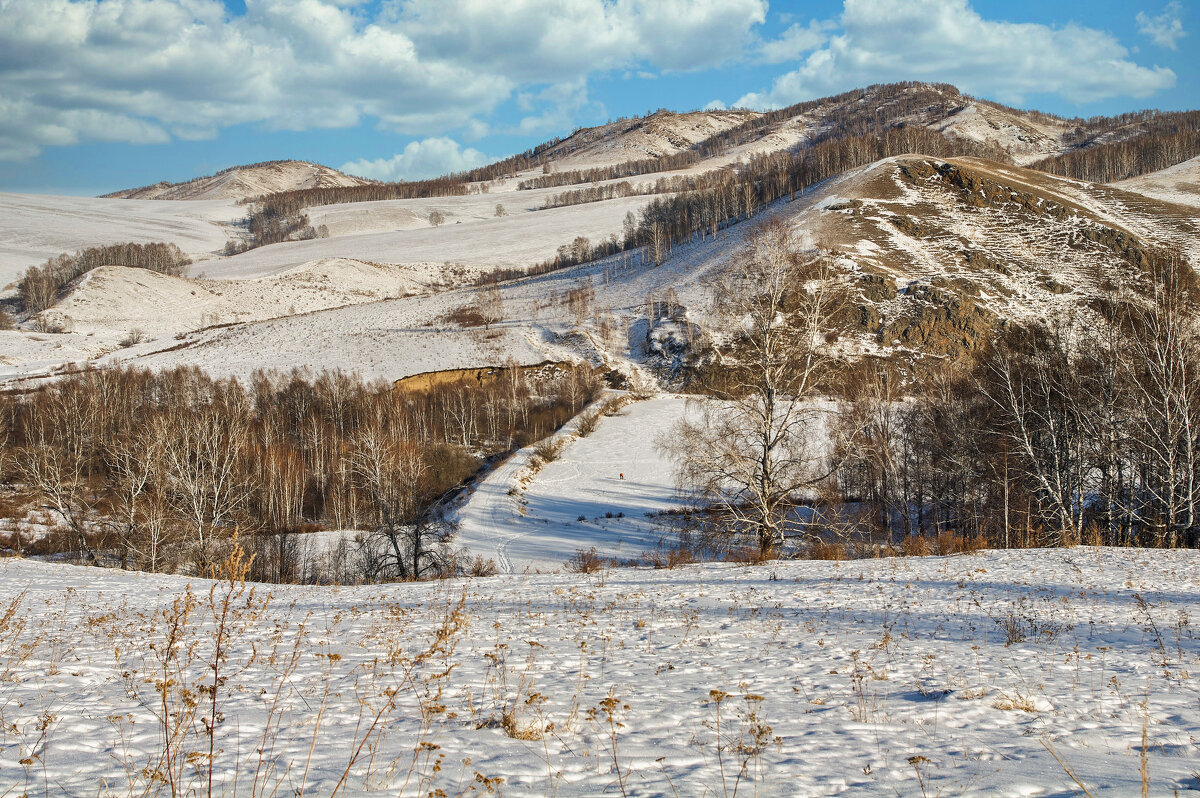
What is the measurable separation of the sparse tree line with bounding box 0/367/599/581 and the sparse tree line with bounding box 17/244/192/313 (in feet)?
248

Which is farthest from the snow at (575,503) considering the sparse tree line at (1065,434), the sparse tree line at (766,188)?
the sparse tree line at (766,188)

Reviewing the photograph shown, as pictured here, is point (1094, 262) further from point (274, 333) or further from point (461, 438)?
point (274, 333)

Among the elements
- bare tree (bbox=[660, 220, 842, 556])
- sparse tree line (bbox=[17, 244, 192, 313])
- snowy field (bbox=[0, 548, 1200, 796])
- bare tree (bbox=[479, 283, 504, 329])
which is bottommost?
snowy field (bbox=[0, 548, 1200, 796])

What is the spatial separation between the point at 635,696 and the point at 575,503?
36753 millimetres

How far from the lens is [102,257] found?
15488 centimetres

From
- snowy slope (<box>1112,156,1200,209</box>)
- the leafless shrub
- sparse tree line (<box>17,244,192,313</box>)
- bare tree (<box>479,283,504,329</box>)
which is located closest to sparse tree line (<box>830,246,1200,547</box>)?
the leafless shrub

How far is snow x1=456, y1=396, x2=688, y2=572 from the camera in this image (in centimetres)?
3600

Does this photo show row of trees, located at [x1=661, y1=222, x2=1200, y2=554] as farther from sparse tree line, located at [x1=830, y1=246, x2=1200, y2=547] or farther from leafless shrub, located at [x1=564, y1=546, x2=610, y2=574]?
leafless shrub, located at [x1=564, y1=546, x2=610, y2=574]

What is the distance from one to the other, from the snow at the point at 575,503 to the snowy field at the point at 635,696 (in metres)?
16.9

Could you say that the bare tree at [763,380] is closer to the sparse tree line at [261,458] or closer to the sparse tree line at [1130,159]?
the sparse tree line at [261,458]

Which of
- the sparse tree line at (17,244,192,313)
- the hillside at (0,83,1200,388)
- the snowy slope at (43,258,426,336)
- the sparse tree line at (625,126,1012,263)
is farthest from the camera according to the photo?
the sparse tree line at (625,126,1012,263)

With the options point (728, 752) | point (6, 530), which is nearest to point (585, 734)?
point (728, 752)

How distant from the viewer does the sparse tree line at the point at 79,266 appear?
12594cm

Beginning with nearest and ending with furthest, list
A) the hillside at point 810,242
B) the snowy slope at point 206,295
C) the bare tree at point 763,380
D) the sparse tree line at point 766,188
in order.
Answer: the bare tree at point 763,380, the hillside at point 810,242, the snowy slope at point 206,295, the sparse tree line at point 766,188
